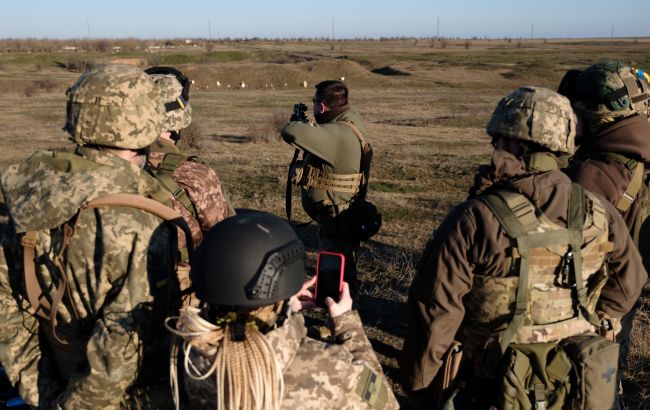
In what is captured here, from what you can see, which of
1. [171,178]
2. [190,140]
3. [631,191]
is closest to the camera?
[171,178]

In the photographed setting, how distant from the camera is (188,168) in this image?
341cm

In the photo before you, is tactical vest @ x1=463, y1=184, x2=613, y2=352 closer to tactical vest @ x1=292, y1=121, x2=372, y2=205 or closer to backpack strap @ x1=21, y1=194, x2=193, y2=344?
backpack strap @ x1=21, y1=194, x2=193, y2=344

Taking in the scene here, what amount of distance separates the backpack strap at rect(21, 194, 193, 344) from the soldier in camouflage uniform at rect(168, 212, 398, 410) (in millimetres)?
342

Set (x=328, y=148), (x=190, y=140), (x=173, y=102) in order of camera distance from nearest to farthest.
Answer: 1. (x=173, y=102)
2. (x=328, y=148)
3. (x=190, y=140)

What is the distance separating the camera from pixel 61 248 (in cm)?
229

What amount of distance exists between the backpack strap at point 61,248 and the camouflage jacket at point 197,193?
2.31 ft

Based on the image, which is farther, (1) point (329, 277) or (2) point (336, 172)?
(2) point (336, 172)

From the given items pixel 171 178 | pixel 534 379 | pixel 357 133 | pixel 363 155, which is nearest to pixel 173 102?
pixel 171 178

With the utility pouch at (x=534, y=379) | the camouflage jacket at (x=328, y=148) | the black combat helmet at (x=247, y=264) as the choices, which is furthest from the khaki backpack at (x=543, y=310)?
the camouflage jacket at (x=328, y=148)

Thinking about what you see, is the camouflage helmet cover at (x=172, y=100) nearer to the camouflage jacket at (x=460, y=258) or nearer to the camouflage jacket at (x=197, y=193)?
the camouflage jacket at (x=197, y=193)

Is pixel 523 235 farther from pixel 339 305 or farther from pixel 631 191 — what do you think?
pixel 631 191

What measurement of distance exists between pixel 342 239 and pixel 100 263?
3.28 metres

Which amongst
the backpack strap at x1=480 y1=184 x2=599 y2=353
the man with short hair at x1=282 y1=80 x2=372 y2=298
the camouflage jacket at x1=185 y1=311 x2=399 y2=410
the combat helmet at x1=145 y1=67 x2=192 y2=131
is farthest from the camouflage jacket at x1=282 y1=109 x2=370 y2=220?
the camouflage jacket at x1=185 y1=311 x2=399 y2=410

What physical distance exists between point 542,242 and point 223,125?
1899 cm
